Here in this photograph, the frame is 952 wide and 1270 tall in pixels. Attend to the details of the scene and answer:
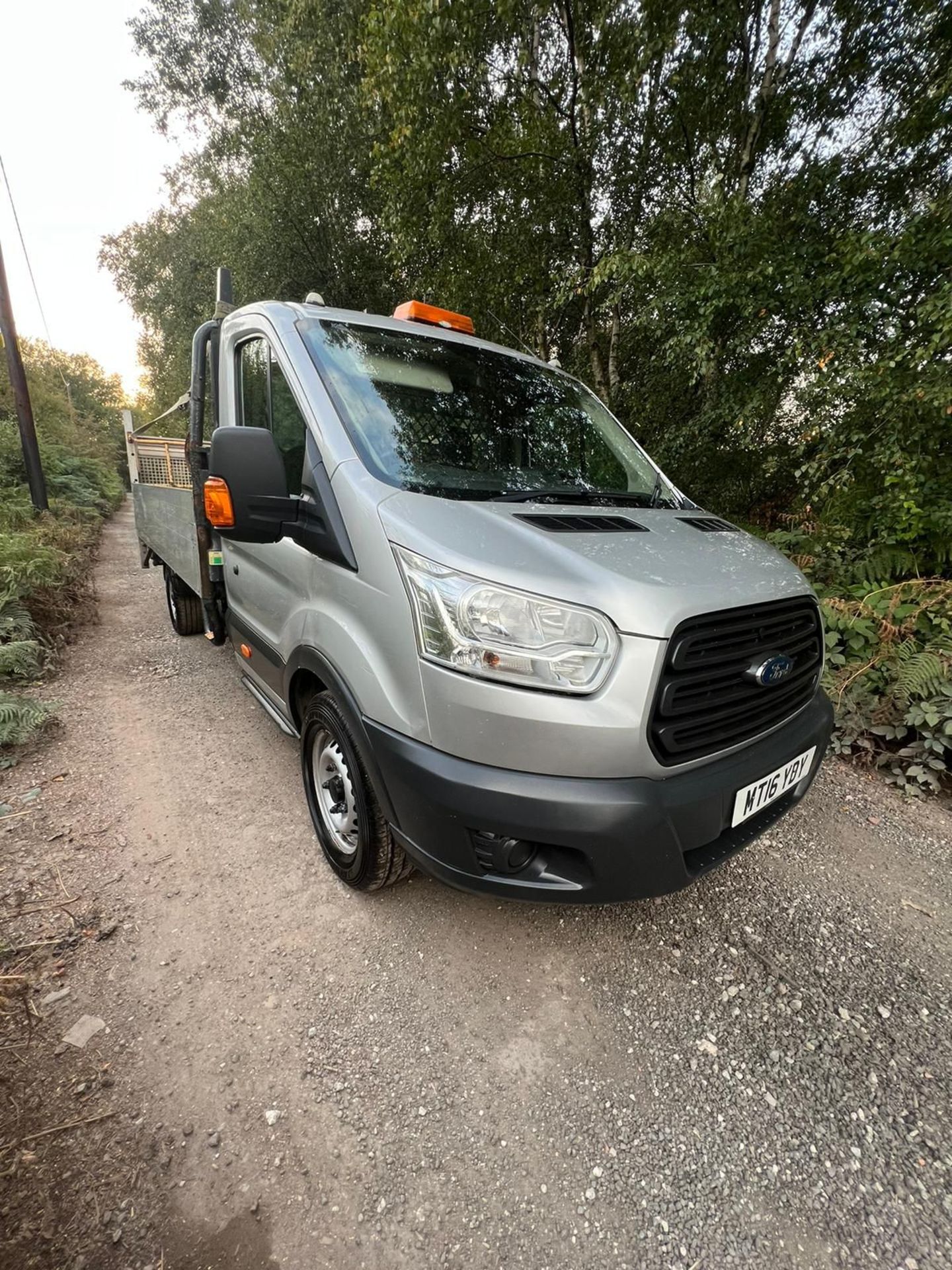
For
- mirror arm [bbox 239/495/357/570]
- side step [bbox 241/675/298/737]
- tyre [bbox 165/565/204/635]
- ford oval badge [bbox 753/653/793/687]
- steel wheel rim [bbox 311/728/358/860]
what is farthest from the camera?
tyre [bbox 165/565/204/635]

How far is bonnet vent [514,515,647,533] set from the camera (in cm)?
172

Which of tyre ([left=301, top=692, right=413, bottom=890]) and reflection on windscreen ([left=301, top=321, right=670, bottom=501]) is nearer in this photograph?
tyre ([left=301, top=692, right=413, bottom=890])

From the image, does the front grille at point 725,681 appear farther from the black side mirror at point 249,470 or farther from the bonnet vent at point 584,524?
the black side mirror at point 249,470

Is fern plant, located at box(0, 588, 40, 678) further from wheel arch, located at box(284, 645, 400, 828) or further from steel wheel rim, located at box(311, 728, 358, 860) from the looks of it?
steel wheel rim, located at box(311, 728, 358, 860)

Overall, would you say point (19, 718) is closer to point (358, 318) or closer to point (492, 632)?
point (358, 318)

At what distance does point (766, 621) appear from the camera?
1698 mm

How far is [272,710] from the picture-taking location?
2.68m

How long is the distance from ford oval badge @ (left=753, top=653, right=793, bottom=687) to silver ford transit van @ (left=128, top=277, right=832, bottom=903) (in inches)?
0.5

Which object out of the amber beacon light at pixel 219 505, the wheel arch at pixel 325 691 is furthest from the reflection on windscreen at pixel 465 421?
the wheel arch at pixel 325 691

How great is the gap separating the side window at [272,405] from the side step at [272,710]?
1048mm

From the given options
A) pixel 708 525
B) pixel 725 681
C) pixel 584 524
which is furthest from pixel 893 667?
pixel 584 524

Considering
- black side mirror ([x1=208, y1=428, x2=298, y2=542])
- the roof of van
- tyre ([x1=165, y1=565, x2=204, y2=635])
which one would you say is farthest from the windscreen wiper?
tyre ([x1=165, y1=565, x2=204, y2=635])

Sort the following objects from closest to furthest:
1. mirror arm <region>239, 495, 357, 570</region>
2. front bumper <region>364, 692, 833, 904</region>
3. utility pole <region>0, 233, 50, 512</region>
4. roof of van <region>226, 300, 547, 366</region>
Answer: front bumper <region>364, 692, 833, 904</region>, mirror arm <region>239, 495, 357, 570</region>, roof of van <region>226, 300, 547, 366</region>, utility pole <region>0, 233, 50, 512</region>

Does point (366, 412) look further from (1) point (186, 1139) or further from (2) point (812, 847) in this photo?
(2) point (812, 847)
